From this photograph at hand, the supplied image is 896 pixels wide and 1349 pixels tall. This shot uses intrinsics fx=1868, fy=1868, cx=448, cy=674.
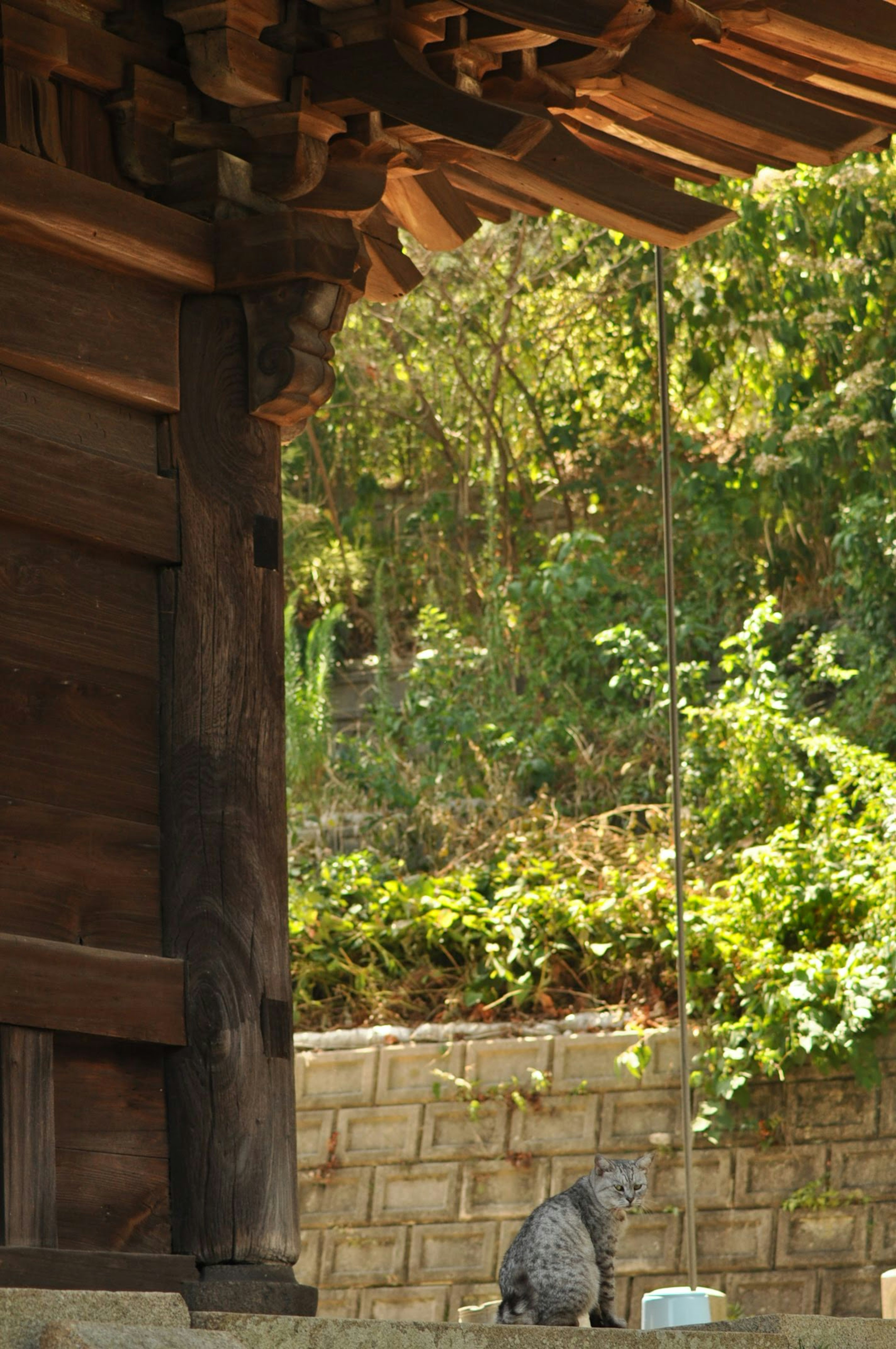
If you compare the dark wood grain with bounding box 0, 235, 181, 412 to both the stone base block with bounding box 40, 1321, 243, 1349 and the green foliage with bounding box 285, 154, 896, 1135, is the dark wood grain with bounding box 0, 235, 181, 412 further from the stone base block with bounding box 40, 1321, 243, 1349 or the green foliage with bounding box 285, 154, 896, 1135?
the green foliage with bounding box 285, 154, 896, 1135

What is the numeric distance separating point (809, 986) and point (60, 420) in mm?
4269

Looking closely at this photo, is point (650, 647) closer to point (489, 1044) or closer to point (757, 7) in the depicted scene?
point (489, 1044)

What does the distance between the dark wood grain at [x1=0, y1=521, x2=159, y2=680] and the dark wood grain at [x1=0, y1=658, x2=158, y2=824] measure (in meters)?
0.02

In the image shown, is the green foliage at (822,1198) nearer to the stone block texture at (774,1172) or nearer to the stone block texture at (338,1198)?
the stone block texture at (774,1172)

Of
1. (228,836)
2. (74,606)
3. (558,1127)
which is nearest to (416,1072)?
(558,1127)

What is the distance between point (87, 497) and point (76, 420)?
13cm

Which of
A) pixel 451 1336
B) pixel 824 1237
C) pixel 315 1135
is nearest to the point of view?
pixel 451 1336

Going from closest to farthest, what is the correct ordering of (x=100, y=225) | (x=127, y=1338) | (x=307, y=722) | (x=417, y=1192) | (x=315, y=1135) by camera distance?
(x=127, y=1338), (x=100, y=225), (x=417, y=1192), (x=315, y=1135), (x=307, y=722)

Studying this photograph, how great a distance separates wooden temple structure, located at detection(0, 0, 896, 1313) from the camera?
259 cm

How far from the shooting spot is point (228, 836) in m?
2.81

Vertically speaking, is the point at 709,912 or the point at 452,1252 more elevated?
the point at 709,912

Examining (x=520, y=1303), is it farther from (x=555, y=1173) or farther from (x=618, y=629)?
(x=618, y=629)

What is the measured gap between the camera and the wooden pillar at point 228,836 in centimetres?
269

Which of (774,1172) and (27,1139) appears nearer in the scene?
(27,1139)
